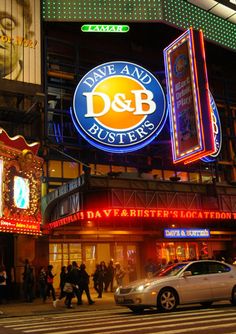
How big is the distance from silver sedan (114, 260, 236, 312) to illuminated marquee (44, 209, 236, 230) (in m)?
5.43

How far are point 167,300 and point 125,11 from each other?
20.8 meters

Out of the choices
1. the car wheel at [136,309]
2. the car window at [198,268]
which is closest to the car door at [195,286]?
the car window at [198,268]

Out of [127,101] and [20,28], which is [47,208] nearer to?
[127,101]

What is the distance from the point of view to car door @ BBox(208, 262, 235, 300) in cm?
1487

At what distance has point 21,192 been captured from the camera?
2094cm

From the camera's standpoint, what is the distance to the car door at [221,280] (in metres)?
14.9

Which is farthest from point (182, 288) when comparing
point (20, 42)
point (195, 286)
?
point (20, 42)

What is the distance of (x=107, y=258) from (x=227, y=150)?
38.6ft

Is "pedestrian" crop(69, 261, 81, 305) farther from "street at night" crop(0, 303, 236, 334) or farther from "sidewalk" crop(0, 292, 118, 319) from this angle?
"street at night" crop(0, 303, 236, 334)

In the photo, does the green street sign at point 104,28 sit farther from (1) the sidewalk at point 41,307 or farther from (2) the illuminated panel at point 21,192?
(1) the sidewalk at point 41,307

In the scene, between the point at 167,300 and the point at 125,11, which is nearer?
the point at 167,300

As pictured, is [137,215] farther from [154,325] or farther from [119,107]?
[154,325]

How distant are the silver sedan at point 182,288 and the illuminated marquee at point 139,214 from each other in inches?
214

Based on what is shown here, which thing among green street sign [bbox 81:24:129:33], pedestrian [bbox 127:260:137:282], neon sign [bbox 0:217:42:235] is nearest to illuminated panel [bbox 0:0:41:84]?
green street sign [bbox 81:24:129:33]
